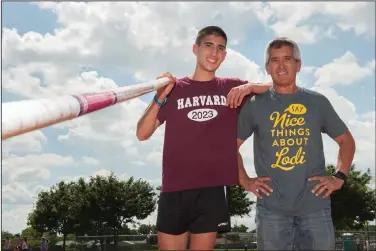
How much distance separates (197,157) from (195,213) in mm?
409

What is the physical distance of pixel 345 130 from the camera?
4.12m

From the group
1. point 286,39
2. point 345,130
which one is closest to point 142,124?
point 286,39

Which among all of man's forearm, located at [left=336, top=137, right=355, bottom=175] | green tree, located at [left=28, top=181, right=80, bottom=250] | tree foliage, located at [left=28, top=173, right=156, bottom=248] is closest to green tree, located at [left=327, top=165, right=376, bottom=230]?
tree foliage, located at [left=28, top=173, right=156, bottom=248]

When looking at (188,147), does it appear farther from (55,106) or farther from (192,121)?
(55,106)

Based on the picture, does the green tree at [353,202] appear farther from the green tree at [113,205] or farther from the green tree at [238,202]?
the green tree at [113,205]

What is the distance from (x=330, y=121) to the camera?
405cm

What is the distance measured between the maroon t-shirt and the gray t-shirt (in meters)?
0.17

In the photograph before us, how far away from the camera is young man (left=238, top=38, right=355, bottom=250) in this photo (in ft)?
12.3

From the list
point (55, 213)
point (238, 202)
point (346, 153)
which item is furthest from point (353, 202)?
point (346, 153)

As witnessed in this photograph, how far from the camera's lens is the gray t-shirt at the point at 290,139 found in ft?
12.5

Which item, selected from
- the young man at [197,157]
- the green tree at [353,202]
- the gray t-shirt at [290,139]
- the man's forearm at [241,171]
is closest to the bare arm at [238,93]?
the young man at [197,157]

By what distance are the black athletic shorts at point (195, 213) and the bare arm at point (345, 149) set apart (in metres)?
1.01

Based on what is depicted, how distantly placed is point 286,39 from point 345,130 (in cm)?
85

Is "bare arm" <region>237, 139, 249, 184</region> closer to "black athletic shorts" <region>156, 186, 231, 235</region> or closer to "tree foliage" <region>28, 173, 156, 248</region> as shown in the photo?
"black athletic shorts" <region>156, 186, 231, 235</region>
